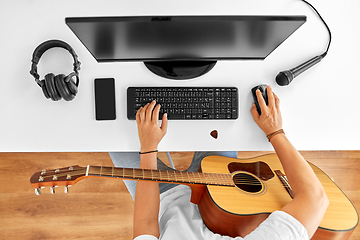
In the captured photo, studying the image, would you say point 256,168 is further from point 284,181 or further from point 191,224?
point 191,224

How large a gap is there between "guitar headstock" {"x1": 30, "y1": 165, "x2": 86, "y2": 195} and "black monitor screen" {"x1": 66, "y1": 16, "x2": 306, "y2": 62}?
0.38m

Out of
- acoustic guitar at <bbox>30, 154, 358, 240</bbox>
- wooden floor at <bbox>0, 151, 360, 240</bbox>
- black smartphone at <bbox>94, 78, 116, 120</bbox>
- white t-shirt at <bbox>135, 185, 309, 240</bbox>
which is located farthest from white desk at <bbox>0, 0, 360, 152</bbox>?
wooden floor at <bbox>0, 151, 360, 240</bbox>

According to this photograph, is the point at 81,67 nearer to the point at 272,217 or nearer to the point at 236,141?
the point at 236,141

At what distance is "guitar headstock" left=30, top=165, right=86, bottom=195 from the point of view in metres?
0.63

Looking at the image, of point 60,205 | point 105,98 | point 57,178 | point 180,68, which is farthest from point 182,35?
point 60,205

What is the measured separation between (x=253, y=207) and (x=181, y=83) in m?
0.53

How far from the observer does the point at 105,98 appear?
2.71ft

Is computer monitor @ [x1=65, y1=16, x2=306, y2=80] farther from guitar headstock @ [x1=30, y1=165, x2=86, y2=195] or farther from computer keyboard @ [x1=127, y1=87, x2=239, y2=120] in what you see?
guitar headstock @ [x1=30, y1=165, x2=86, y2=195]

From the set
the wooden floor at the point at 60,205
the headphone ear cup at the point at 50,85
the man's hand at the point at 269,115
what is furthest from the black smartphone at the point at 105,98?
the wooden floor at the point at 60,205

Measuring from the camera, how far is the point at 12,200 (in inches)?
54.8

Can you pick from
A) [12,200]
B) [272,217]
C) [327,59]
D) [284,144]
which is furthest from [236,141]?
[12,200]

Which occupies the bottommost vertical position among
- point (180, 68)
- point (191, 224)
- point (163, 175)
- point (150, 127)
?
point (191, 224)

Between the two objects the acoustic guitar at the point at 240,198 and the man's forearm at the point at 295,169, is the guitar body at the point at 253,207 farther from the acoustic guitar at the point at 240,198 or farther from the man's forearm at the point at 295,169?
the man's forearm at the point at 295,169

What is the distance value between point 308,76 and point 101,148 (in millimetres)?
828
